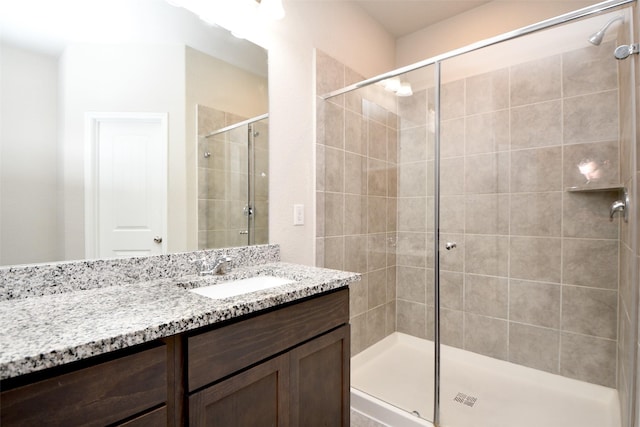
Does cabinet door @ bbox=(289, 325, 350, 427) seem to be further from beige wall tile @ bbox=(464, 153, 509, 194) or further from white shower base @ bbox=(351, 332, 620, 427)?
beige wall tile @ bbox=(464, 153, 509, 194)

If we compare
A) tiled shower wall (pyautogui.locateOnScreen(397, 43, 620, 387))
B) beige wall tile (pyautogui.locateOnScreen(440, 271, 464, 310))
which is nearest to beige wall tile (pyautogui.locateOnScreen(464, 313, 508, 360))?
tiled shower wall (pyautogui.locateOnScreen(397, 43, 620, 387))

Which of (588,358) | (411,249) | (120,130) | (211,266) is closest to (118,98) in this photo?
(120,130)

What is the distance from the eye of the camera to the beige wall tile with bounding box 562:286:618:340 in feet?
5.93

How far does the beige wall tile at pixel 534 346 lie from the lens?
78.1 inches

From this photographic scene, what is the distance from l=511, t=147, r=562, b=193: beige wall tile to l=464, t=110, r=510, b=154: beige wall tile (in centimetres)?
12

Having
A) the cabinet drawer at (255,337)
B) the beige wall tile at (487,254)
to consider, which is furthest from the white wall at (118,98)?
the beige wall tile at (487,254)

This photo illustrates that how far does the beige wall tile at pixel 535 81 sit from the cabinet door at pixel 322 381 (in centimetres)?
183

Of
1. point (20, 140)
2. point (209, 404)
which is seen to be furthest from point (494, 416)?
point (20, 140)

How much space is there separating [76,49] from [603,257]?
105 inches

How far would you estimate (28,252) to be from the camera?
999 millimetres

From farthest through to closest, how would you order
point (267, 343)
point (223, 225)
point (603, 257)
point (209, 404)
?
point (603, 257) < point (223, 225) < point (267, 343) < point (209, 404)

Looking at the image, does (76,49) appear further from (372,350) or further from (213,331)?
(372,350)

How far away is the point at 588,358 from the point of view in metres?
1.88

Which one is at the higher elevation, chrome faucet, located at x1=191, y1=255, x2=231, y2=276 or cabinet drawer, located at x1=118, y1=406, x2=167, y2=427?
chrome faucet, located at x1=191, y1=255, x2=231, y2=276
